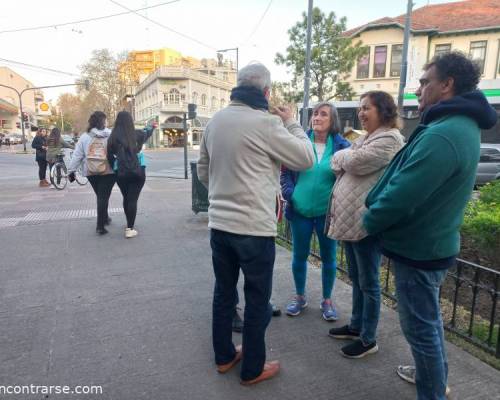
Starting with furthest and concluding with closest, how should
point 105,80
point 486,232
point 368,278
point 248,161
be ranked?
point 105,80
point 486,232
point 368,278
point 248,161

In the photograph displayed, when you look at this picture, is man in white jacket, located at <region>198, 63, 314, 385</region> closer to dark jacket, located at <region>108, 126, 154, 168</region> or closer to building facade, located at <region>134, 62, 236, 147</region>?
dark jacket, located at <region>108, 126, 154, 168</region>

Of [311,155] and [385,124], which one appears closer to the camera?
[311,155]

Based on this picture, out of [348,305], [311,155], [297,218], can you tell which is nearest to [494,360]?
[348,305]

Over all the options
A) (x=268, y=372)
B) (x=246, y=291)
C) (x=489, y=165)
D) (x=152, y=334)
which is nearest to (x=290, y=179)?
(x=246, y=291)

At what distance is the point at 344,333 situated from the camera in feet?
9.34

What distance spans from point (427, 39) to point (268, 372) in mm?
30358

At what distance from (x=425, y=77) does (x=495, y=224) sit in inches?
93.8

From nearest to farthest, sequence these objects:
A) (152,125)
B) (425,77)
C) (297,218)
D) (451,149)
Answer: (451,149) < (425,77) < (297,218) < (152,125)

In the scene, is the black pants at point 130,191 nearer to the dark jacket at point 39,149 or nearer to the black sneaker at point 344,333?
the black sneaker at point 344,333

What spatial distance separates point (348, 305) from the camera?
344 centimetres

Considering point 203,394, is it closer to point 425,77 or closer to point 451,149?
point 451,149

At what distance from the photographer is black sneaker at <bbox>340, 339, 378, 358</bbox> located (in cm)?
260

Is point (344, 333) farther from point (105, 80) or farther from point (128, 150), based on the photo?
point (105, 80)

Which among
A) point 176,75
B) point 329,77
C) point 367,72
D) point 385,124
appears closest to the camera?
point 385,124
